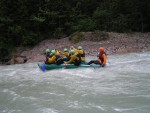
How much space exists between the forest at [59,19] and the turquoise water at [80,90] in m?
9.51

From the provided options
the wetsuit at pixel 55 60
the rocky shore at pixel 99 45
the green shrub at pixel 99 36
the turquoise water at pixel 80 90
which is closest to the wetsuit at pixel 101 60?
the turquoise water at pixel 80 90

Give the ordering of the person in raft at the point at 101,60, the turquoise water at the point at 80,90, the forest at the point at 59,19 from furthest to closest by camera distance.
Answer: the forest at the point at 59,19 → the person in raft at the point at 101,60 → the turquoise water at the point at 80,90

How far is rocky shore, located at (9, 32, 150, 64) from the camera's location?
22828 millimetres

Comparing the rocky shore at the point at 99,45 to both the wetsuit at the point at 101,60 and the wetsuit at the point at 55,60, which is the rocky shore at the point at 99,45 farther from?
the wetsuit at the point at 101,60

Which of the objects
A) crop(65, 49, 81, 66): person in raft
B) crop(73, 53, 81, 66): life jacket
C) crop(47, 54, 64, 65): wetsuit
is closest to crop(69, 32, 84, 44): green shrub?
crop(47, 54, 64, 65): wetsuit

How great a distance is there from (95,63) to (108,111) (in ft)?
24.1

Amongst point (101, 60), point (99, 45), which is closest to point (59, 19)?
point (99, 45)

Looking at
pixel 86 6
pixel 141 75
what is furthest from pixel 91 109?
pixel 86 6

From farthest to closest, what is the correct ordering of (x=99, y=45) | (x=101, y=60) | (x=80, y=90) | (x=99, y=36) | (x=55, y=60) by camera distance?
(x=99, y=36), (x=99, y=45), (x=55, y=60), (x=101, y=60), (x=80, y=90)

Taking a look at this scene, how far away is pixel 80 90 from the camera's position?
11695 mm

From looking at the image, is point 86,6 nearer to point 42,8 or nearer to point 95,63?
point 42,8

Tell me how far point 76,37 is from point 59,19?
351 centimetres

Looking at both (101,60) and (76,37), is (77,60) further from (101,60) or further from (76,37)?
(76,37)

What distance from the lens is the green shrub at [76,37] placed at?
82.9 ft
